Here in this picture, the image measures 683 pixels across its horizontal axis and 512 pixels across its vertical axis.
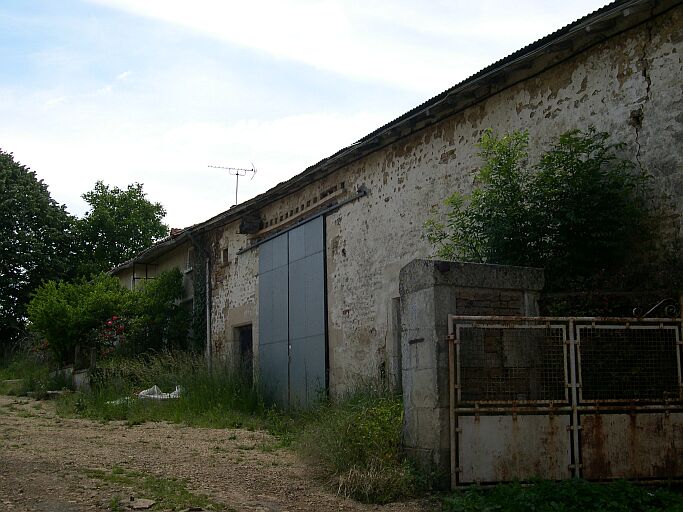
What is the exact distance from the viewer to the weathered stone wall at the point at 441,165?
7609 mm

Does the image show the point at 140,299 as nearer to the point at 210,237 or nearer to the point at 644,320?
the point at 210,237

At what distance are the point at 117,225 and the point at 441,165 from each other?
2765 centimetres

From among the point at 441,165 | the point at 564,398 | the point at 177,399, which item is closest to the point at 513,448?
the point at 564,398

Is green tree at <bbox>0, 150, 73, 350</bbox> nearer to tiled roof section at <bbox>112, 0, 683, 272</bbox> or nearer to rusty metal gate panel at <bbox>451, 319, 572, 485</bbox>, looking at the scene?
tiled roof section at <bbox>112, 0, 683, 272</bbox>

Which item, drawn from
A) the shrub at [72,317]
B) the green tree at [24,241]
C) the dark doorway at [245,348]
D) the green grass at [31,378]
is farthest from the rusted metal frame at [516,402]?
the green tree at [24,241]

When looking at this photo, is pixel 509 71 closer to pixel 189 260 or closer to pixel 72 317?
pixel 189 260

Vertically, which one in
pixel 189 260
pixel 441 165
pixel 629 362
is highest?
pixel 441 165

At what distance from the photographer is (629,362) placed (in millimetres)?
6789

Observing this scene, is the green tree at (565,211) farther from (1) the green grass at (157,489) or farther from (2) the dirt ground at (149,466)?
(1) the green grass at (157,489)

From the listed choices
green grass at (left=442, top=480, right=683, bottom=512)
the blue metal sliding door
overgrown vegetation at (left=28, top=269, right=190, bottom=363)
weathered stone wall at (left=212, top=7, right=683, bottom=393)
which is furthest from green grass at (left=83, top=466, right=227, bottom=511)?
overgrown vegetation at (left=28, top=269, right=190, bottom=363)

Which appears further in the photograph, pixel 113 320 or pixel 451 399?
pixel 113 320

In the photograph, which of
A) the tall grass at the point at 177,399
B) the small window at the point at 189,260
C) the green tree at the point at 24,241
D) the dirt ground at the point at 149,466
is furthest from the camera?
the green tree at the point at 24,241

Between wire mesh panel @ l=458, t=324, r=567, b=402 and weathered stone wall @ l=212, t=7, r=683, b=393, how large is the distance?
1980mm

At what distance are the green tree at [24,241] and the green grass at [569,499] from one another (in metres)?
23.8
